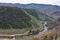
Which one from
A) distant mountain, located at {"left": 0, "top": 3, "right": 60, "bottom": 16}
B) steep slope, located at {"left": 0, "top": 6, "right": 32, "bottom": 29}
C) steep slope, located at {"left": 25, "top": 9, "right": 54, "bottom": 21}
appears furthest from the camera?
steep slope, located at {"left": 25, "top": 9, "right": 54, "bottom": 21}

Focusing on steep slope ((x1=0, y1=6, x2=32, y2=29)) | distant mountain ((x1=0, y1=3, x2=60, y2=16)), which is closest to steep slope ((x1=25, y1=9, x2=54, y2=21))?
distant mountain ((x1=0, y1=3, x2=60, y2=16))

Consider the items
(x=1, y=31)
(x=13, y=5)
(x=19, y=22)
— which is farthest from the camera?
(x=13, y=5)

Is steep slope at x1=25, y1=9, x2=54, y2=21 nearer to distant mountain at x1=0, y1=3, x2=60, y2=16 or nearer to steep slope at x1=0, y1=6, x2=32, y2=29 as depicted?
distant mountain at x1=0, y1=3, x2=60, y2=16

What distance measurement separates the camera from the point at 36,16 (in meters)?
21.3

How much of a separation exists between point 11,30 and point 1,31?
941 millimetres

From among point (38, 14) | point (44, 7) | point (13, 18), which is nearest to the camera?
point (13, 18)

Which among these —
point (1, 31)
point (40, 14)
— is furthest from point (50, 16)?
point (1, 31)

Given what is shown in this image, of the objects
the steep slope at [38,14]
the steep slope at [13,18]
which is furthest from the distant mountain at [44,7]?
the steep slope at [13,18]

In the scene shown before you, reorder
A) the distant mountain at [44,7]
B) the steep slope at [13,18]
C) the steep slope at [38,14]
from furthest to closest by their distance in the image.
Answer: the steep slope at [38,14]
the distant mountain at [44,7]
the steep slope at [13,18]

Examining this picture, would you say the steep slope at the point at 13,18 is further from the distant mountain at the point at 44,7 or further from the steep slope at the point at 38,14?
the steep slope at the point at 38,14

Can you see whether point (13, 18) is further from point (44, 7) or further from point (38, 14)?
point (38, 14)

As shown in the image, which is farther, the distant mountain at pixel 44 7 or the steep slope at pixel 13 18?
the distant mountain at pixel 44 7

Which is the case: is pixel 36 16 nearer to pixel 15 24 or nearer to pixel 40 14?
pixel 40 14

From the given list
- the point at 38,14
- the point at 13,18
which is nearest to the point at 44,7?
the point at 38,14
